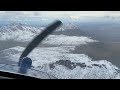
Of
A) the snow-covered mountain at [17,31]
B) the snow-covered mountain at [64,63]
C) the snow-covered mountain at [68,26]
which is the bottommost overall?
the snow-covered mountain at [64,63]

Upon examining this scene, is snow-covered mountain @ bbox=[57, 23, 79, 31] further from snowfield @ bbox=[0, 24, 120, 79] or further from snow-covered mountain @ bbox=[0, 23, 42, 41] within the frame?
snow-covered mountain @ bbox=[0, 23, 42, 41]

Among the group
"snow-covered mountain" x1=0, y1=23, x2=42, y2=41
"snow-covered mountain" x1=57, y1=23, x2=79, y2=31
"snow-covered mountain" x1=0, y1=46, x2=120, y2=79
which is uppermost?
"snow-covered mountain" x1=57, y1=23, x2=79, y2=31

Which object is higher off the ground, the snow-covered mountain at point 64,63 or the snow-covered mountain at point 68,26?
the snow-covered mountain at point 68,26

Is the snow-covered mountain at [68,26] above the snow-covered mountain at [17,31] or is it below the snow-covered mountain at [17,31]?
above

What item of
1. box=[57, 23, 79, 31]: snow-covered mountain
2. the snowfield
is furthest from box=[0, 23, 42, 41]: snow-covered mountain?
box=[57, 23, 79, 31]: snow-covered mountain

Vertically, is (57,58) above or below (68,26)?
below

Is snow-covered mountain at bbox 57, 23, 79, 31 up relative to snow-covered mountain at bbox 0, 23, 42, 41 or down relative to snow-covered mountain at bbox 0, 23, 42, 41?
up

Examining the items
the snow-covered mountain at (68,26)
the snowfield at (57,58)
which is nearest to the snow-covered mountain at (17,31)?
the snowfield at (57,58)

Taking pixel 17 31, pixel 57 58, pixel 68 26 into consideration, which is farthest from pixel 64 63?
pixel 17 31

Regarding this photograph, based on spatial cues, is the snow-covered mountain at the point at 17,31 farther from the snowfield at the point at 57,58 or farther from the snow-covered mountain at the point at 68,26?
the snow-covered mountain at the point at 68,26

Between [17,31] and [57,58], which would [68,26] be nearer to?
[57,58]
